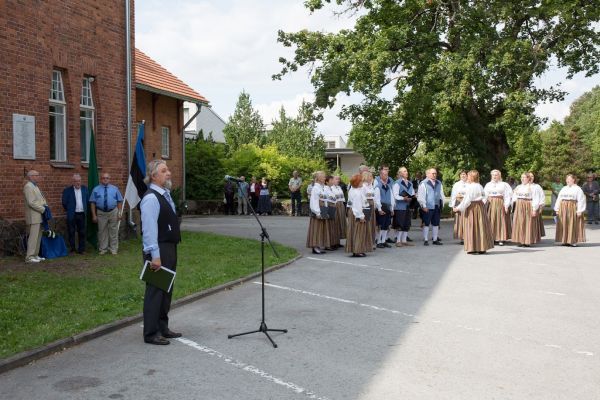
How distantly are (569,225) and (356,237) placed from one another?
6306 millimetres

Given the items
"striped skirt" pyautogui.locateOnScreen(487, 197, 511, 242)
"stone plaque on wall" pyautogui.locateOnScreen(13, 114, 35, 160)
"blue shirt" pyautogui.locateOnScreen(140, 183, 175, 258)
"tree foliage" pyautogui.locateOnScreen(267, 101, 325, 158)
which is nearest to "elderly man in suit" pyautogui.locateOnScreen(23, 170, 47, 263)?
"stone plaque on wall" pyautogui.locateOnScreen(13, 114, 35, 160)

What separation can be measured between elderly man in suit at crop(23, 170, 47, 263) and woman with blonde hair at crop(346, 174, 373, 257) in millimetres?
6597

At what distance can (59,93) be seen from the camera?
575 inches

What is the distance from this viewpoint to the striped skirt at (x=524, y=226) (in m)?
16.3

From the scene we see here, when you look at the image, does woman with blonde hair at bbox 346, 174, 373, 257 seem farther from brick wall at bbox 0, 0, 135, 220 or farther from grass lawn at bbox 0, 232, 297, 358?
brick wall at bbox 0, 0, 135, 220

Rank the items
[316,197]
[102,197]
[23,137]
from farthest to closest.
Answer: [316,197] → [102,197] → [23,137]

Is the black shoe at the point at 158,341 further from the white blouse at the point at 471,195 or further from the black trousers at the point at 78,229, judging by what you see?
the white blouse at the point at 471,195

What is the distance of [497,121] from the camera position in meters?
22.2

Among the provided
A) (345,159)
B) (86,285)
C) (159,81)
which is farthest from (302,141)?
(86,285)

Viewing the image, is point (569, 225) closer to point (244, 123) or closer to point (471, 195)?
point (471, 195)

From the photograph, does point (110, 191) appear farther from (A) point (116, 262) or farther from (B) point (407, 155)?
(B) point (407, 155)

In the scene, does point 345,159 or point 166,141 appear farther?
point 345,159

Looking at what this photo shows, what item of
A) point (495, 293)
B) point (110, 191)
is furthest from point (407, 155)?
point (495, 293)

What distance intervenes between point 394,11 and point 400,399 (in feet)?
69.8
